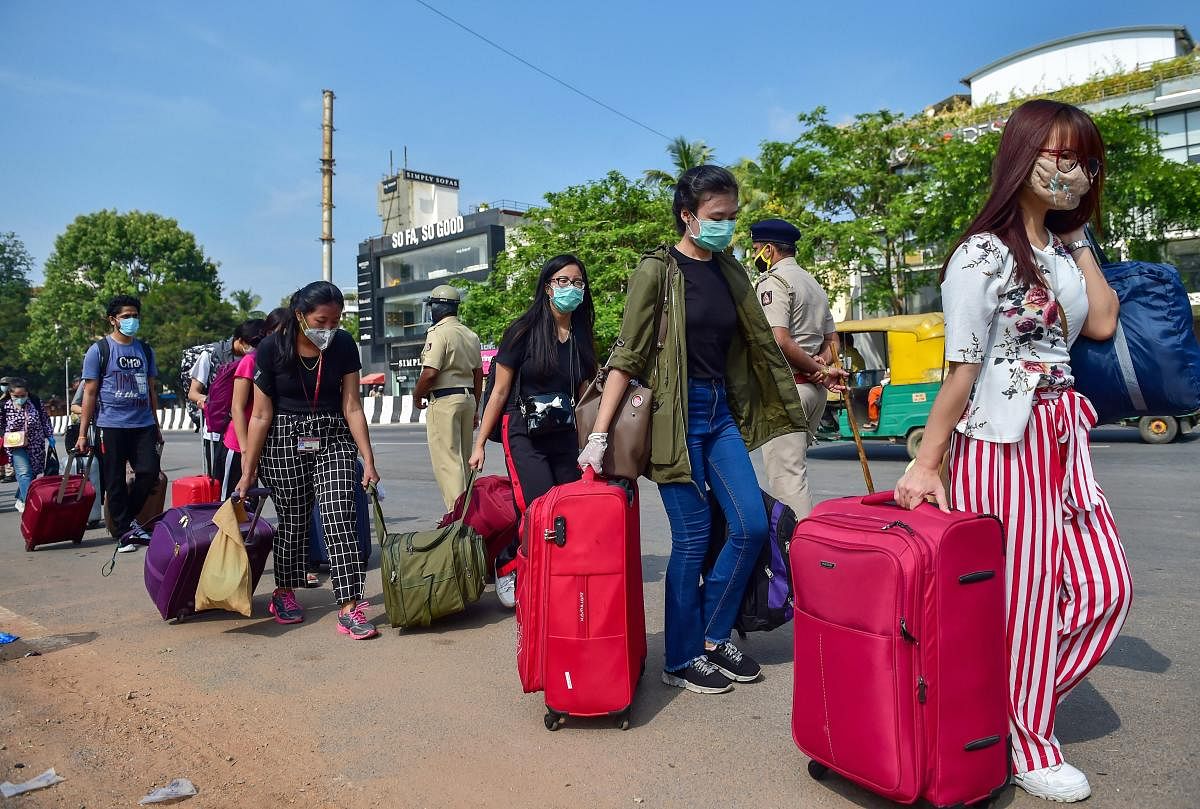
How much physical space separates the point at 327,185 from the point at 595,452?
2535 cm

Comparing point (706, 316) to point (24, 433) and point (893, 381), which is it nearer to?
point (24, 433)

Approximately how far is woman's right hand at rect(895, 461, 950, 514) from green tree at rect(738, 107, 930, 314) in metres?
23.9

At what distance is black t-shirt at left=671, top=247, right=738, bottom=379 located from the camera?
350 cm

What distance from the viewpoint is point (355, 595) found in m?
4.64

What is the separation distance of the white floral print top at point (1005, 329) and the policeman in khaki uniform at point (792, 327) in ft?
6.67

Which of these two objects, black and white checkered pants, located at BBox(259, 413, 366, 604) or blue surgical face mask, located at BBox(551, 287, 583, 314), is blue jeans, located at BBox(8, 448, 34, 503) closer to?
black and white checkered pants, located at BBox(259, 413, 366, 604)

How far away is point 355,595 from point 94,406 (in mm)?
4004

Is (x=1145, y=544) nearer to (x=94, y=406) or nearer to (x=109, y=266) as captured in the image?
(x=94, y=406)

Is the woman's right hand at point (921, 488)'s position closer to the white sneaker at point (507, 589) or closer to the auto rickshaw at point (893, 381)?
the white sneaker at point (507, 589)

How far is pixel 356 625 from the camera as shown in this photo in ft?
14.9

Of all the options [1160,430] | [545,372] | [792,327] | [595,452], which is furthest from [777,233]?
[1160,430]

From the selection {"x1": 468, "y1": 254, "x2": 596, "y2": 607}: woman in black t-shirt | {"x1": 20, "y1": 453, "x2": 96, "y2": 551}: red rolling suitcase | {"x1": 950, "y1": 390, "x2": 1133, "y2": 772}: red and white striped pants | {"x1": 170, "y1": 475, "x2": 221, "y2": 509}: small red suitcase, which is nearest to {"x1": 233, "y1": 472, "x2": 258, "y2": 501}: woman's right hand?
{"x1": 468, "y1": 254, "x2": 596, "y2": 607}: woman in black t-shirt

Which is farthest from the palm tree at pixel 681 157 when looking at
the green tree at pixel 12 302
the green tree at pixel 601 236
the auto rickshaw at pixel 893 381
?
the green tree at pixel 12 302

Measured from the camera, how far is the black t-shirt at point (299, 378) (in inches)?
186
